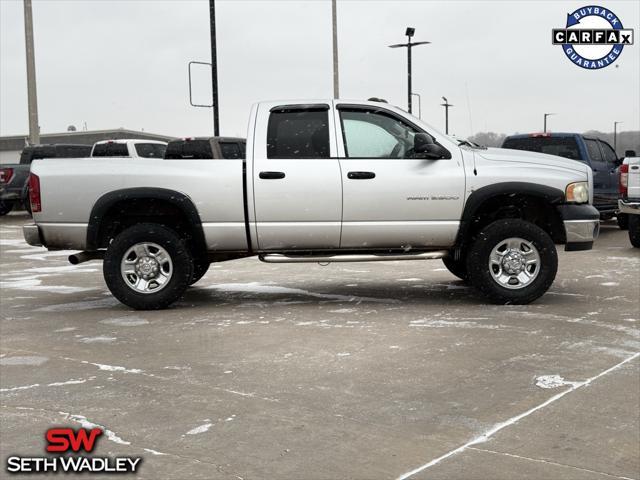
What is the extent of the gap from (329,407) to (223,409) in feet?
2.07

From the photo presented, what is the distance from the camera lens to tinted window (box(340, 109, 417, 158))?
8.53m

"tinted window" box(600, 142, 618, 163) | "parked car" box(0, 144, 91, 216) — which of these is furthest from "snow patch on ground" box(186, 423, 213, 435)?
"parked car" box(0, 144, 91, 216)

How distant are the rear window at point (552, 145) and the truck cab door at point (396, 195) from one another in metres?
7.98

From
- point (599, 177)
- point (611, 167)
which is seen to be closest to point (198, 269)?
point (599, 177)

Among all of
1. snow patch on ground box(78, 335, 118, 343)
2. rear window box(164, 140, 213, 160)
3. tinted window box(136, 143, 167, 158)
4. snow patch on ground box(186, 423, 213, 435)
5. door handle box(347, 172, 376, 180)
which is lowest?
snow patch on ground box(78, 335, 118, 343)

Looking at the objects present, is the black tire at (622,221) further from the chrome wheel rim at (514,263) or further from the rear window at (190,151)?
the rear window at (190,151)

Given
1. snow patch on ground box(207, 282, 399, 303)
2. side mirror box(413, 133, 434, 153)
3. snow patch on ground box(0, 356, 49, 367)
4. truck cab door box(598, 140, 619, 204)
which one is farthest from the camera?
truck cab door box(598, 140, 619, 204)

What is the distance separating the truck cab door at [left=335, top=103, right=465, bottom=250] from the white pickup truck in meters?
0.01

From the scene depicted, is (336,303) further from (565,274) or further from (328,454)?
(328,454)

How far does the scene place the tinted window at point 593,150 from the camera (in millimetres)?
16359

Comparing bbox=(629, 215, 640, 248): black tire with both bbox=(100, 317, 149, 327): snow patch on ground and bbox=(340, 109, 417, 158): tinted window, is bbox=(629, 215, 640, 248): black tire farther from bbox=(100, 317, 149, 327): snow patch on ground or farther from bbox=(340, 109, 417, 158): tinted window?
bbox=(100, 317, 149, 327): snow patch on ground

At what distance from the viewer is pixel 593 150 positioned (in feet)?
54.7

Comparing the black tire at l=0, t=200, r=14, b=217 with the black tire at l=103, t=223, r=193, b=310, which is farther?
the black tire at l=0, t=200, r=14, b=217

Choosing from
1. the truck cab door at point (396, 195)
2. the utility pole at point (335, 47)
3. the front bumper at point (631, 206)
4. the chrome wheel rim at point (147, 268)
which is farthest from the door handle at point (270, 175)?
the utility pole at point (335, 47)
